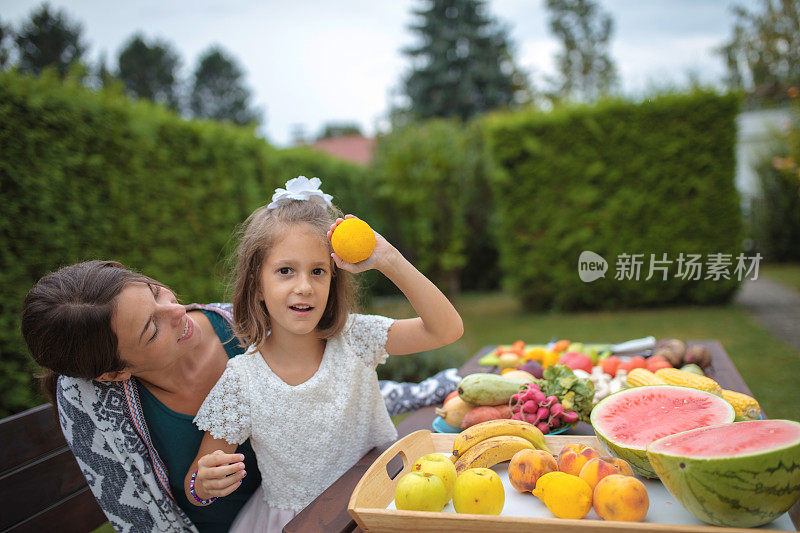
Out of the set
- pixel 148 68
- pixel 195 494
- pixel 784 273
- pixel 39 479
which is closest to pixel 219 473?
pixel 195 494

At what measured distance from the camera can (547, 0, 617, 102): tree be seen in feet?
98.7

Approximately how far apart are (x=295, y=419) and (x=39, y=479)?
1156mm

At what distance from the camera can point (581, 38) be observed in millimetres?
A: 30547

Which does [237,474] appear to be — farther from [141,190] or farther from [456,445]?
[141,190]

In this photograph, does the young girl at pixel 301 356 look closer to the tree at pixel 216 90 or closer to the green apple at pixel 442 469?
the green apple at pixel 442 469

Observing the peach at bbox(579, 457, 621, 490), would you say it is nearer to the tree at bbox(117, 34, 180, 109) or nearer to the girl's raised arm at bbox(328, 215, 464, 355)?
the girl's raised arm at bbox(328, 215, 464, 355)

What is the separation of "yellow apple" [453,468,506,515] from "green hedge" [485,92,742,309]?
8554mm

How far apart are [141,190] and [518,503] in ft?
16.2

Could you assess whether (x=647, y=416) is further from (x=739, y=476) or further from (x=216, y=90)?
(x=216, y=90)

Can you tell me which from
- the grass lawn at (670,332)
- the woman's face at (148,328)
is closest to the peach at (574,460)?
the woman's face at (148,328)

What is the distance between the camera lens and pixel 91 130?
14.8 ft

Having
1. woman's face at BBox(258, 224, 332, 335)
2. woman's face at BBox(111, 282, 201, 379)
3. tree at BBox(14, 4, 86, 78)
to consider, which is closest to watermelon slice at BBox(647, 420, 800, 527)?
woman's face at BBox(258, 224, 332, 335)

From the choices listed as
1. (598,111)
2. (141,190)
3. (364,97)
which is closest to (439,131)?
(598,111)

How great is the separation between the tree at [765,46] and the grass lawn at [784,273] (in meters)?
4.48
